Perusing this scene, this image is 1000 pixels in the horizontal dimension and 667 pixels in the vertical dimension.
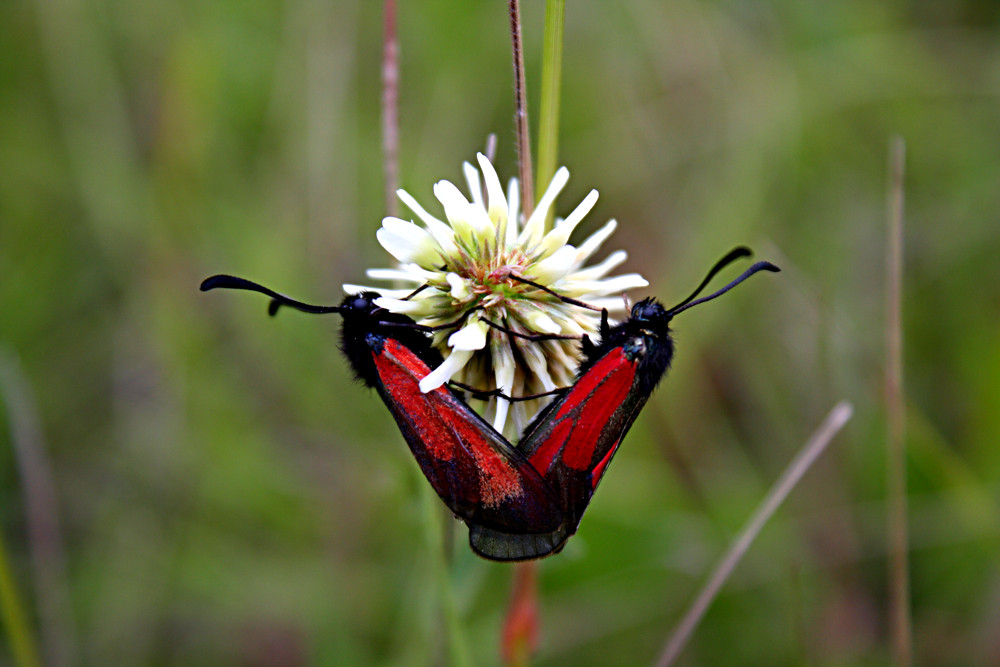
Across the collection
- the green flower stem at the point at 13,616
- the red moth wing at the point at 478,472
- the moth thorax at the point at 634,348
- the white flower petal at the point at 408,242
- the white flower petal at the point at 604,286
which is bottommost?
the green flower stem at the point at 13,616

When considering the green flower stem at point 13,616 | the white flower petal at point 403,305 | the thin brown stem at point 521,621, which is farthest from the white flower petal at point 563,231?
the green flower stem at point 13,616

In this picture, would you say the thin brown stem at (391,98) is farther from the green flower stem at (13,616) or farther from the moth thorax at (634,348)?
the green flower stem at (13,616)

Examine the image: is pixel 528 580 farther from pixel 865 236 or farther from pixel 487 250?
pixel 865 236

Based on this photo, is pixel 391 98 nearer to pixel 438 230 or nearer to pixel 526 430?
pixel 438 230

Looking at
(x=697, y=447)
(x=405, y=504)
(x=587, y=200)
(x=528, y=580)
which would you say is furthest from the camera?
(x=697, y=447)

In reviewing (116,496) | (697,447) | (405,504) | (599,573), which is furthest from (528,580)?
(116,496)
